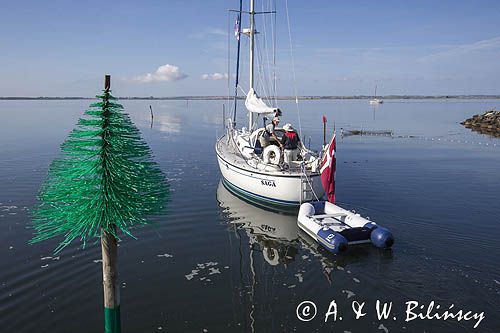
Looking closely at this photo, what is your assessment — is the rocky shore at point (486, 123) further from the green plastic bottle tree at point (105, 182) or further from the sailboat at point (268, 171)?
the green plastic bottle tree at point (105, 182)

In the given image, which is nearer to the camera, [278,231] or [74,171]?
[74,171]

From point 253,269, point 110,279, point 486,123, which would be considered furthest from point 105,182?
point 486,123

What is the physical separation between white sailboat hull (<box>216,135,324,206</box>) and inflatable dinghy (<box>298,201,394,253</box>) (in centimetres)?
109

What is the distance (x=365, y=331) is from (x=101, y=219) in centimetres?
694

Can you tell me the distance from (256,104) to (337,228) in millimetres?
10218

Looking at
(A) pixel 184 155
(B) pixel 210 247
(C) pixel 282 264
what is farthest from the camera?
(A) pixel 184 155

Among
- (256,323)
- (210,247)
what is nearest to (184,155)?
(210,247)

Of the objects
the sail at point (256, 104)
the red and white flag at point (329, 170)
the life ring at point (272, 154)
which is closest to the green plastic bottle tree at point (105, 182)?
the red and white flag at point (329, 170)

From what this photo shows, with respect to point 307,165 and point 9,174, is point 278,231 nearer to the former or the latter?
point 307,165

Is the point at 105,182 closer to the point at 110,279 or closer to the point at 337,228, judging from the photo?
the point at 110,279

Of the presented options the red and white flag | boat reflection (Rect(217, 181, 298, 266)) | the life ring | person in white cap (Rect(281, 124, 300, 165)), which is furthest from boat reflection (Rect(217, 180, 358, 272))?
person in white cap (Rect(281, 124, 300, 165))

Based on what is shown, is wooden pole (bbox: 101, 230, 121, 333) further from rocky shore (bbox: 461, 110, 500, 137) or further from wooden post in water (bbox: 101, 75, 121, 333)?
rocky shore (bbox: 461, 110, 500, 137)

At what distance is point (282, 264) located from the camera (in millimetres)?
12430

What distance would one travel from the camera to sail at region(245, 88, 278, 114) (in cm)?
2094
